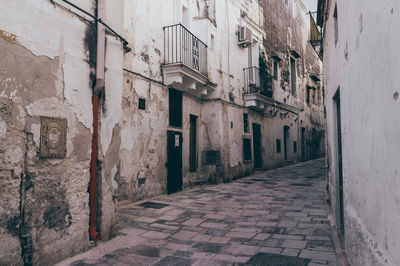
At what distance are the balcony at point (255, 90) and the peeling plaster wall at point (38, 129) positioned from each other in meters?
9.22

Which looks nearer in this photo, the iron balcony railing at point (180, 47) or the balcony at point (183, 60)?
the balcony at point (183, 60)

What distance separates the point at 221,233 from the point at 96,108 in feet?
8.21

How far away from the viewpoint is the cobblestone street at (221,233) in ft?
12.0

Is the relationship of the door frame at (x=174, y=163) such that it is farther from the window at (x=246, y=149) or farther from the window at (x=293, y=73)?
the window at (x=293, y=73)

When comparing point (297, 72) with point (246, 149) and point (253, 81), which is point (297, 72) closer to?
point (253, 81)

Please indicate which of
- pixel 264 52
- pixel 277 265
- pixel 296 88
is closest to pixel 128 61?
pixel 277 265

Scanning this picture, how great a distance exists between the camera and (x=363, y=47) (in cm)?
234

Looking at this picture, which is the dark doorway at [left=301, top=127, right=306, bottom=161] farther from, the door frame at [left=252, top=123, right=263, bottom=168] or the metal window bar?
the metal window bar

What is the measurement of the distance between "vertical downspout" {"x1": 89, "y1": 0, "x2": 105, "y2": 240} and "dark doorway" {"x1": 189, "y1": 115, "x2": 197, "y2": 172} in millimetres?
6219

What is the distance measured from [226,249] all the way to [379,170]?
2.52 metres

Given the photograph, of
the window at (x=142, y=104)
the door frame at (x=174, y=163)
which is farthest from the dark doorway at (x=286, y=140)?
the window at (x=142, y=104)

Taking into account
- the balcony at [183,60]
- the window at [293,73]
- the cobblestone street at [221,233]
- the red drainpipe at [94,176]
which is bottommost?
the cobblestone street at [221,233]

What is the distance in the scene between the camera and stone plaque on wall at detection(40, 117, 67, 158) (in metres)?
3.37

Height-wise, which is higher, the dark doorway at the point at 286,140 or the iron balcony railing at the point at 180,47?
the iron balcony railing at the point at 180,47
